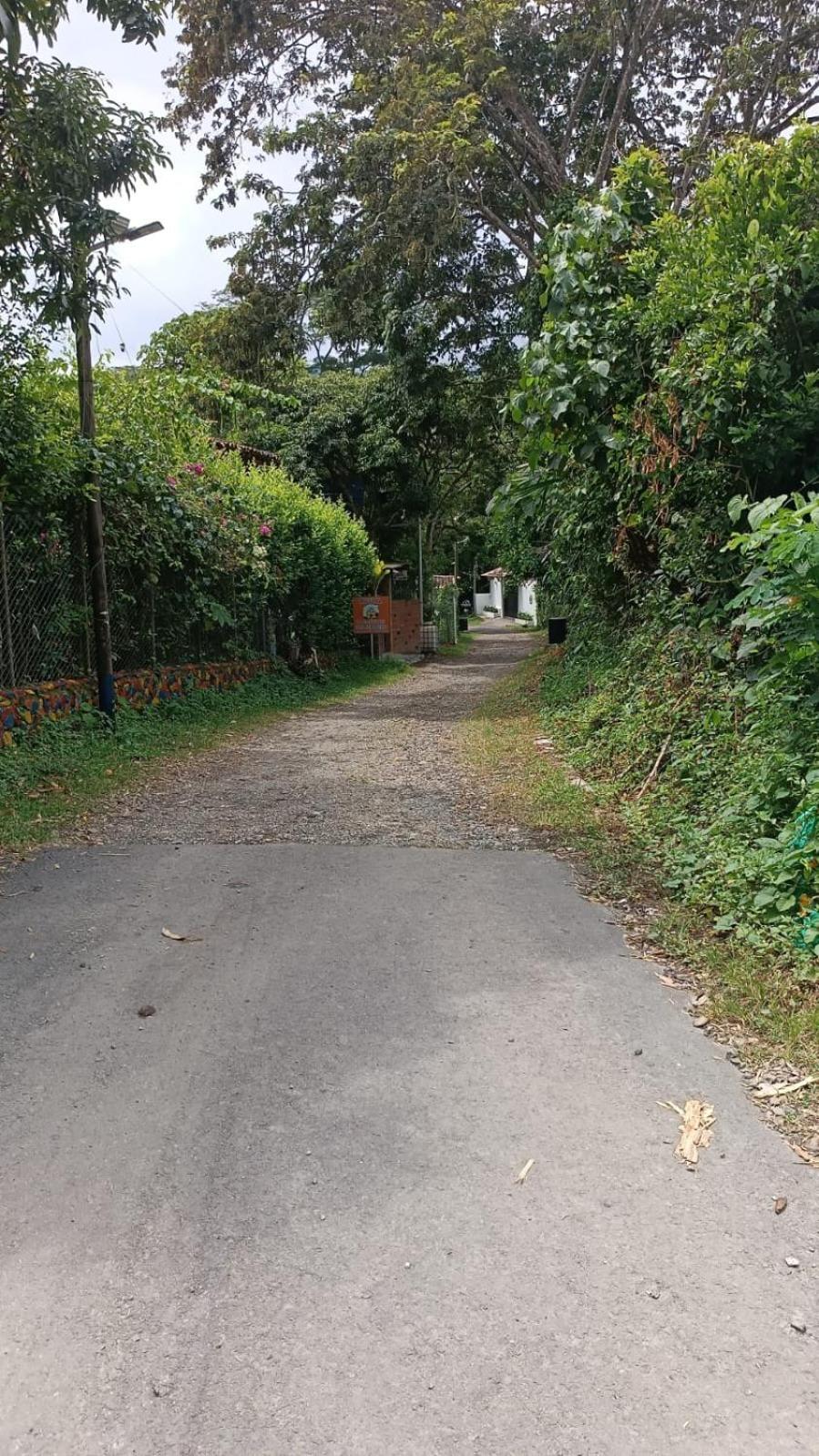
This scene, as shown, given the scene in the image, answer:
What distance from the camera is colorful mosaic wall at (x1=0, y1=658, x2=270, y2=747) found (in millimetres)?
7691

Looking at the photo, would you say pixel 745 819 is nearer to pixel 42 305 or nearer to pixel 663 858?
pixel 663 858

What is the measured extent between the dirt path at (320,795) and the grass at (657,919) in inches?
13.9

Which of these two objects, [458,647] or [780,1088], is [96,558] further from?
[458,647]

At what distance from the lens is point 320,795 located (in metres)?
7.27

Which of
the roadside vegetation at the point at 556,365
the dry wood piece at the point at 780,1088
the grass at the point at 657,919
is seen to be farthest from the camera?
the roadside vegetation at the point at 556,365

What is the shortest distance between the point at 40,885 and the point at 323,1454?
12.1ft

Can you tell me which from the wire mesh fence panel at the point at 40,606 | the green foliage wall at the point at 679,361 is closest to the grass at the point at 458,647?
the green foliage wall at the point at 679,361

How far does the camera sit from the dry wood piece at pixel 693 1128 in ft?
8.92

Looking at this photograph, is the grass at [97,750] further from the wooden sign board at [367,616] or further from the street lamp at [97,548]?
the wooden sign board at [367,616]

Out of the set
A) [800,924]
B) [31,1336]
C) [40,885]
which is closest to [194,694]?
[40,885]

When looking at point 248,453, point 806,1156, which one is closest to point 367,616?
point 248,453

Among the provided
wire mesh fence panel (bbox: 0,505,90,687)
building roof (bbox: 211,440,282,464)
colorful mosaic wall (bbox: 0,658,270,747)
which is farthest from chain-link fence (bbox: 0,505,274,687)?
building roof (bbox: 211,440,282,464)

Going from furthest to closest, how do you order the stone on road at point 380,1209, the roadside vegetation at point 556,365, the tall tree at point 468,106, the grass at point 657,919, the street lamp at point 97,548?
the tall tree at point 468,106, the street lamp at point 97,548, the roadside vegetation at point 556,365, the grass at point 657,919, the stone on road at point 380,1209

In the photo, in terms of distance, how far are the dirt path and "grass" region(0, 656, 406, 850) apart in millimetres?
291
